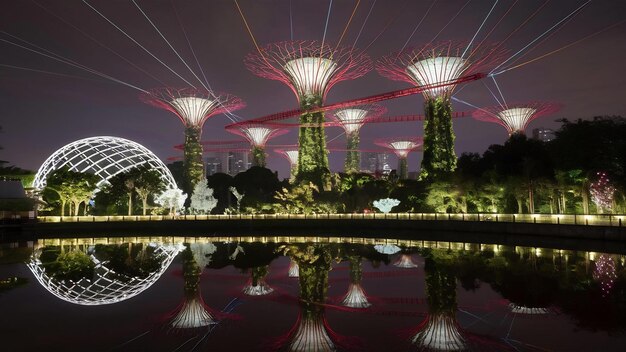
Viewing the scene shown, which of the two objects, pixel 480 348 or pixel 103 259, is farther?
pixel 103 259

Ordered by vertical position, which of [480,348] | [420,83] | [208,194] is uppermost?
[420,83]

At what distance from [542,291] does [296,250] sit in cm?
1232

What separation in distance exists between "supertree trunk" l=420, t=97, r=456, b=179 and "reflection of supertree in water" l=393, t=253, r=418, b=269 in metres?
25.1

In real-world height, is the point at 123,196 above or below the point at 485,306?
above

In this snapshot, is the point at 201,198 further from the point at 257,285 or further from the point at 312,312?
the point at 312,312

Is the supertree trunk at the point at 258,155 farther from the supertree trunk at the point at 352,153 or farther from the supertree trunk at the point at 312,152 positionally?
the supertree trunk at the point at 312,152

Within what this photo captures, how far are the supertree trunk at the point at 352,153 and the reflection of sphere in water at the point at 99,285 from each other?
64.6 metres

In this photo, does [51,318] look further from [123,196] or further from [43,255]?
[123,196]

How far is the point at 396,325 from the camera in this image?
9750 millimetres

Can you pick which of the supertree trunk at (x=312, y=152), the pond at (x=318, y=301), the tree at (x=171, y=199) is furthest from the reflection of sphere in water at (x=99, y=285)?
the supertree trunk at (x=312, y=152)

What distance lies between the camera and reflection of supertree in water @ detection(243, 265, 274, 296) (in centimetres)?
1324

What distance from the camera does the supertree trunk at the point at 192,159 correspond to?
56.7 metres

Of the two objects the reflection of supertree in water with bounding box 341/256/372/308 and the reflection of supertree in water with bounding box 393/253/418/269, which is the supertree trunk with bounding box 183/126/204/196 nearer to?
the reflection of supertree in water with bounding box 393/253/418/269

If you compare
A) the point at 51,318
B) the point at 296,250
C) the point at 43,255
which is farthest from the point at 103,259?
the point at 51,318
